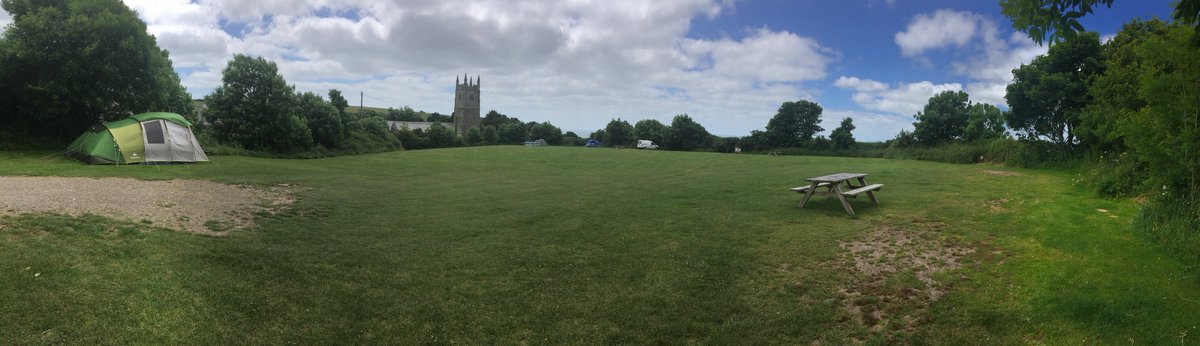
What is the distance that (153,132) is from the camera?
19.8m

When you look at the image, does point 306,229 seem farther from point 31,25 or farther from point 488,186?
point 31,25

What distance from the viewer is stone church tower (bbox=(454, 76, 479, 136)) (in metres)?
120

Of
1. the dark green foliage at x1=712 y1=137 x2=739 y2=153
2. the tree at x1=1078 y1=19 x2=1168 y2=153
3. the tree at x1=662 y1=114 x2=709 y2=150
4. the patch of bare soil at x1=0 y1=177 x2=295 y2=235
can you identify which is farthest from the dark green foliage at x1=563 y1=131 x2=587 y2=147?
the patch of bare soil at x1=0 y1=177 x2=295 y2=235

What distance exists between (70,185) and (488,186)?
10.9 m

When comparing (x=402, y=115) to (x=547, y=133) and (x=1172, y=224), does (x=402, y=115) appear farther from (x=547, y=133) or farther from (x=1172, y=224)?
(x=1172, y=224)

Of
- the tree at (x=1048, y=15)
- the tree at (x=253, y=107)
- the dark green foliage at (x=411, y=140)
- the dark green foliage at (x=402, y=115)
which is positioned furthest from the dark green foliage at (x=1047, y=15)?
the dark green foliage at (x=402, y=115)

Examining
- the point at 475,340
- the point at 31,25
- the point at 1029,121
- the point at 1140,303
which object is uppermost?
the point at 31,25

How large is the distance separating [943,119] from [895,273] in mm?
41247

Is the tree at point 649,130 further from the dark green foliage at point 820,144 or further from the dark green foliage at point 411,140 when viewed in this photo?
the dark green foliage at point 411,140

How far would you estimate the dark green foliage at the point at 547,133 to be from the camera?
278 feet

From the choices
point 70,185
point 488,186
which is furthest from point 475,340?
point 488,186

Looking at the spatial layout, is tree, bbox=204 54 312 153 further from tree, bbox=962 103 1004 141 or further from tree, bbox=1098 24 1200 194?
tree, bbox=962 103 1004 141

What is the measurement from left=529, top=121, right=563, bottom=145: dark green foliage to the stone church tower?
37.7 metres

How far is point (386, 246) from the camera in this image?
371 inches
